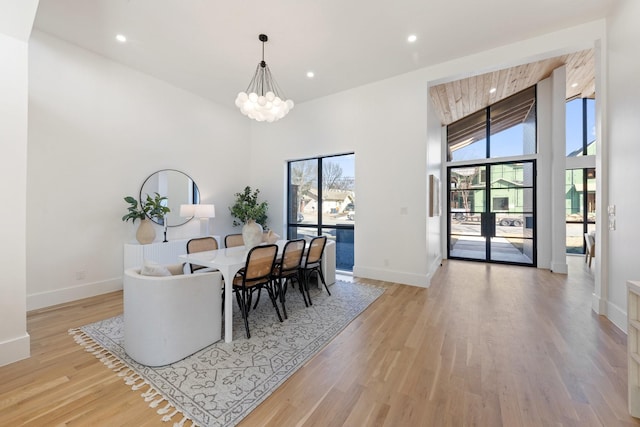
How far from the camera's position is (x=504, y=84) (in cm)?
486

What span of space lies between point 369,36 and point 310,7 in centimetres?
89

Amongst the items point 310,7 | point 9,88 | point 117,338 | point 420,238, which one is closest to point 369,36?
point 310,7

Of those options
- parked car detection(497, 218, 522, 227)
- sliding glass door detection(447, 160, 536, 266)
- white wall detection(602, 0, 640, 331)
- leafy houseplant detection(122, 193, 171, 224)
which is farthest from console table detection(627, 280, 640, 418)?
leafy houseplant detection(122, 193, 171, 224)

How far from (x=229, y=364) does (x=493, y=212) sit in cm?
611

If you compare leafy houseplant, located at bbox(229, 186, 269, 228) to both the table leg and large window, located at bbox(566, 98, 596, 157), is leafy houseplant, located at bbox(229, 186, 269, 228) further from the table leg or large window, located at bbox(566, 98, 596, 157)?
large window, located at bbox(566, 98, 596, 157)

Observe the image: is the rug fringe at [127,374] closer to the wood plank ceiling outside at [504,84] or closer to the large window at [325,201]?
the large window at [325,201]

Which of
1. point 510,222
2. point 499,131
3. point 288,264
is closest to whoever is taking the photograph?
point 288,264

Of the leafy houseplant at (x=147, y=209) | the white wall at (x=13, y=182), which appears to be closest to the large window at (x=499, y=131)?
the leafy houseplant at (x=147, y=209)

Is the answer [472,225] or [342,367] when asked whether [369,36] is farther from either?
[472,225]

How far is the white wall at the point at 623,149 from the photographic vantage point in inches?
94.9

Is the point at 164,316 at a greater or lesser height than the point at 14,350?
greater

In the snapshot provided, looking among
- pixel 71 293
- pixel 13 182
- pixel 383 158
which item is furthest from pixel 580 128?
pixel 71 293

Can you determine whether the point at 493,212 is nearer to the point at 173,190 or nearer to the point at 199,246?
the point at 199,246

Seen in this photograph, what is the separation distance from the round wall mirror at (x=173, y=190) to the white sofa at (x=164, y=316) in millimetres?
2491
